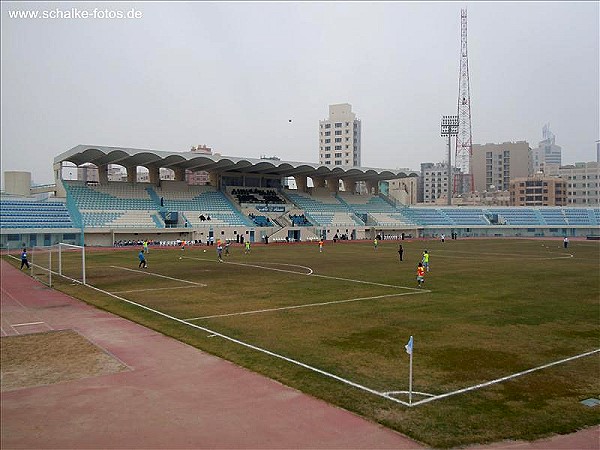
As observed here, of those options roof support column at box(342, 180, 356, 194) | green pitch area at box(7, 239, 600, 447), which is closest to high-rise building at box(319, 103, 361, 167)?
roof support column at box(342, 180, 356, 194)

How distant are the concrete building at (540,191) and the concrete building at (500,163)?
33.3 metres

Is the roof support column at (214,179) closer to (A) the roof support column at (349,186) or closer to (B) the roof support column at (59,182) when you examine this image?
(B) the roof support column at (59,182)

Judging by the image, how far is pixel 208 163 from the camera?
221 feet

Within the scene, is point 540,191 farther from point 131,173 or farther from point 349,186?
point 131,173

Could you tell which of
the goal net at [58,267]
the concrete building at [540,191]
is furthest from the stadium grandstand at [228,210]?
the concrete building at [540,191]

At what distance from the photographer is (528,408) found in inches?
375

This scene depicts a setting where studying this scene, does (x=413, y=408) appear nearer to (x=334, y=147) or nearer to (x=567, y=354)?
(x=567, y=354)

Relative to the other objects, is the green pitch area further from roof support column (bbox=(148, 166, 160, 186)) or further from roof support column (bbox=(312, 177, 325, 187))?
roof support column (bbox=(312, 177, 325, 187))

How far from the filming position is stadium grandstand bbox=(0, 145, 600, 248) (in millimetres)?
57188

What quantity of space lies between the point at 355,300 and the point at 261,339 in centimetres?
778

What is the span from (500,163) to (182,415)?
580ft

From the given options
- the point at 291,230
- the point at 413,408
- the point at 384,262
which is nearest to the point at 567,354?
the point at 413,408

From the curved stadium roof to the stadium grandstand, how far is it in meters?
0.15

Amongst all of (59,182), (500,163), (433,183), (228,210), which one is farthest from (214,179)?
(433,183)
